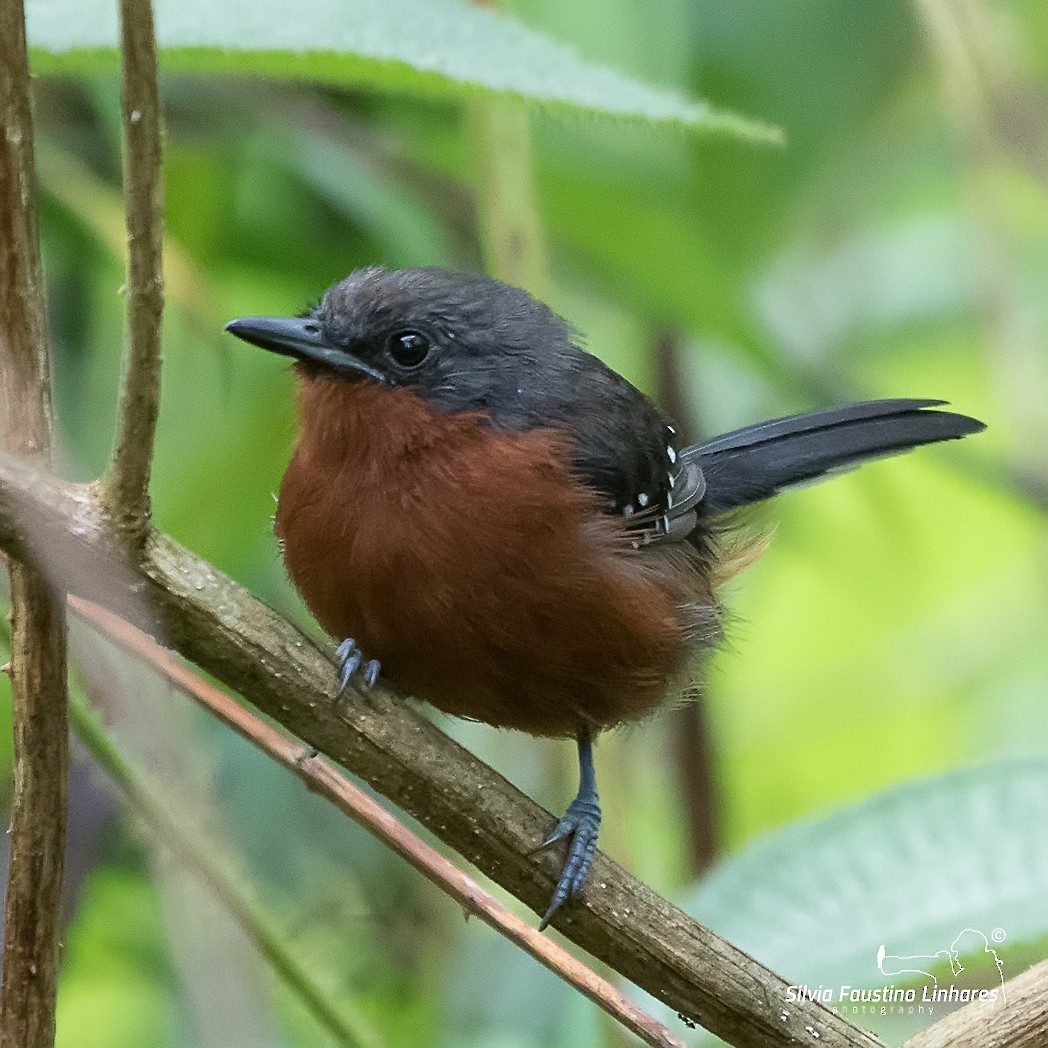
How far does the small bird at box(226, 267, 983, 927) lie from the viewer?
2594 mm

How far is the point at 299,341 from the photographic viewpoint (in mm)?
2689

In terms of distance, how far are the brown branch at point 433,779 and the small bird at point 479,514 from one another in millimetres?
203

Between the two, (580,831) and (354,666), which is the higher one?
(354,666)

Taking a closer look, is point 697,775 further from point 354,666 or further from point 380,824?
point 380,824

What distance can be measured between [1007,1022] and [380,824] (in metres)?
0.85

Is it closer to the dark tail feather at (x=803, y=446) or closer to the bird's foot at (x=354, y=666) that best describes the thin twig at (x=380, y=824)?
the bird's foot at (x=354, y=666)

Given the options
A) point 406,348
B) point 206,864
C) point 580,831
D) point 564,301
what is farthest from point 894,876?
point 564,301

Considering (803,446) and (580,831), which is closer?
(580,831)

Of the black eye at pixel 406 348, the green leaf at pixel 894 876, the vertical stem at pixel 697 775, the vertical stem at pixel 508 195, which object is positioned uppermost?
the vertical stem at pixel 508 195

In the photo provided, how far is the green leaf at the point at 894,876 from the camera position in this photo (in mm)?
2484

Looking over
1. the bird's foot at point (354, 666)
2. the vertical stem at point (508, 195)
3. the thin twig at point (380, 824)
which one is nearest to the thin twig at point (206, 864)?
the thin twig at point (380, 824)

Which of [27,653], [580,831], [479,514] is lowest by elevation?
[580,831]

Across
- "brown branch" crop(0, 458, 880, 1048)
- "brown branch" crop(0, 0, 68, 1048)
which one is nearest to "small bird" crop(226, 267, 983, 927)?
"brown branch" crop(0, 458, 880, 1048)

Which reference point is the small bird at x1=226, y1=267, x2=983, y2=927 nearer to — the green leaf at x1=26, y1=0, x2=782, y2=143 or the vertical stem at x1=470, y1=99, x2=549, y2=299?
the vertical stem at x1=470, y1=99, x2=549, y2=299
